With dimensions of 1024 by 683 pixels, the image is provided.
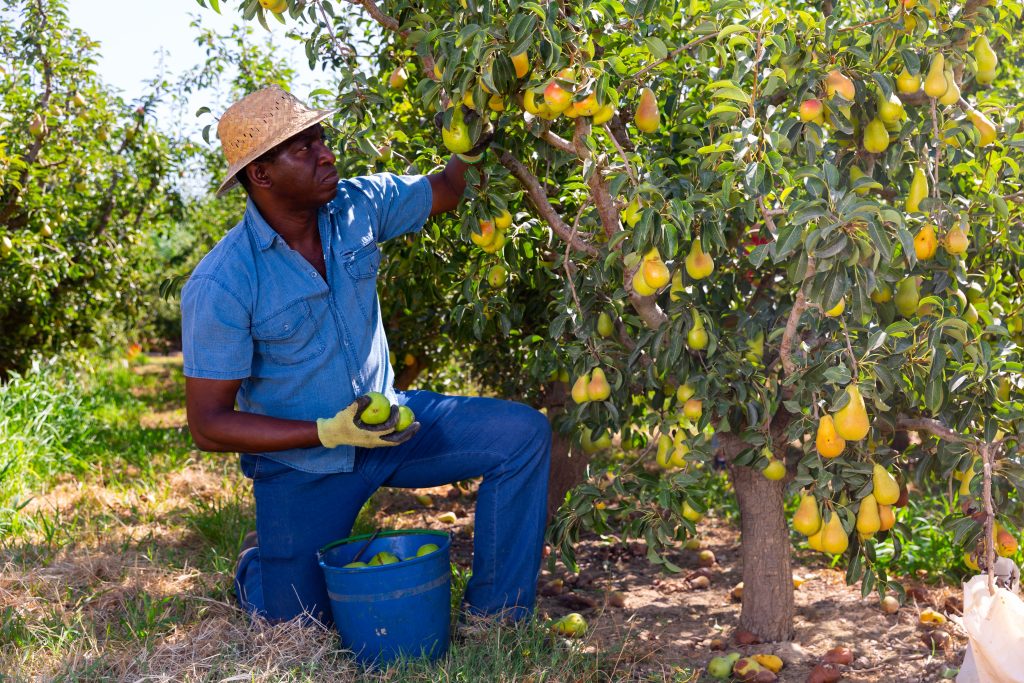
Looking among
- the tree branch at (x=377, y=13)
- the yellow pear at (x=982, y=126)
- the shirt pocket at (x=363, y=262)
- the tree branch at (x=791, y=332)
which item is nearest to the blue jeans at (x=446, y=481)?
the shirt pocket at (x=363, y=262)

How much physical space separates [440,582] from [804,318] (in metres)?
1.03

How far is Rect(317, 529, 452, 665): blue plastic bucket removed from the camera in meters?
2.09

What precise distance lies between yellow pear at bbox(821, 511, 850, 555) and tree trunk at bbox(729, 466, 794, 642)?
427 millimetres

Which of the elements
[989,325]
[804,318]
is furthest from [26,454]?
[989,325]

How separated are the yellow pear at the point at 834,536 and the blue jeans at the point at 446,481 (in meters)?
0.70

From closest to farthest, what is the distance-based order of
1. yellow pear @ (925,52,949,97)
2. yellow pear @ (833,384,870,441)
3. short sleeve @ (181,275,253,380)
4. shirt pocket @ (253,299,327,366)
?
yellow pear @ (833,384,870,441)
yellow pear @ (925,52,949,97)
short sleeve @ (181,275,253,380)
shirt pocket @ (253,299,327,366)

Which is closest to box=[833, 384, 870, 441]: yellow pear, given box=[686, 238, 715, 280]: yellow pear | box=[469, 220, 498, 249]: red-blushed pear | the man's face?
box=[686, 238, 715, 280]: yellow pear

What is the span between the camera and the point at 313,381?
232cm

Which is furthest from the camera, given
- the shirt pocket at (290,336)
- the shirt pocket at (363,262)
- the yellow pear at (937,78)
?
the shirt pocket at (363,262)

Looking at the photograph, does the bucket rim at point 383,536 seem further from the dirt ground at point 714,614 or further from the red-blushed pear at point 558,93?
the red-blushed pear at point 558,93

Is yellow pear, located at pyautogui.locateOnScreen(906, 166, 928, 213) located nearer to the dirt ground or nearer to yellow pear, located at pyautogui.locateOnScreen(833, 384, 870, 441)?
yellow pear, located at pyautogui.locateOnScreen(833, 384, 870, 441)

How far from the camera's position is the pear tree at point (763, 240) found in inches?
73.5

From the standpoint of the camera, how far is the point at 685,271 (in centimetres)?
222

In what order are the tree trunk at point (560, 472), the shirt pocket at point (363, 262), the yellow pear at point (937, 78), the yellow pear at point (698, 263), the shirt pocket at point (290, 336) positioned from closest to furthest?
1. the yellow pear at point (937, 78)
2. the yellow pear at point (698, 263)
3. the shirt pocket at point (290, 336)
4. the shirt pocket at point (363, 262)
5. the tree trunk at point (560, 472)
